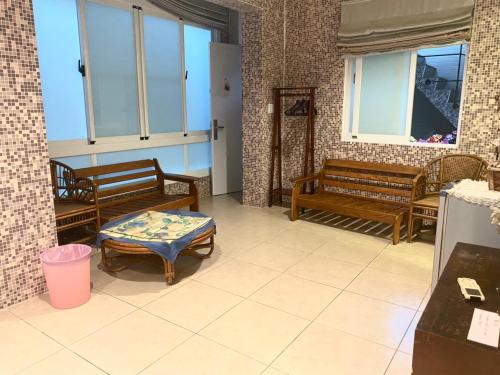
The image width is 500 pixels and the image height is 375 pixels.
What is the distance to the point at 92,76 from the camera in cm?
412

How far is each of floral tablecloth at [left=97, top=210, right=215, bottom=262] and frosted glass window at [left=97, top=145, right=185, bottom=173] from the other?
116cm

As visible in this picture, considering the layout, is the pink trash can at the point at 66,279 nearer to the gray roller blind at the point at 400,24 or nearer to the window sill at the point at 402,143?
the window sill at the point at 402,143

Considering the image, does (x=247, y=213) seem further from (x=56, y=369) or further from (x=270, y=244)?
(x=56, y=369)

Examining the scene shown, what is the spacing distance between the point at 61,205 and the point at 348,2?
149 inches

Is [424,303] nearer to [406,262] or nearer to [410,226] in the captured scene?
[406,262]

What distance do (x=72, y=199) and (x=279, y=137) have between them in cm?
265

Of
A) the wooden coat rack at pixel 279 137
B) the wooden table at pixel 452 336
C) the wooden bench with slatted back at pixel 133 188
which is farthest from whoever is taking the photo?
the wooden coat rack at pixel 279 137

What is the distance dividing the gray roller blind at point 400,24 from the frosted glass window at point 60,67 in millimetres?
2950

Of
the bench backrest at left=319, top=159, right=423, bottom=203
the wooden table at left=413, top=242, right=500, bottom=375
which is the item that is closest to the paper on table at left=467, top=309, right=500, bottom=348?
the wooden table at left=413, top=242, right=500, bottom=375

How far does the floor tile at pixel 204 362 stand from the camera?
6.64 feet

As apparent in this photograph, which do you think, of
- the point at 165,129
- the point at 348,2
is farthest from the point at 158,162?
the point at 348,2

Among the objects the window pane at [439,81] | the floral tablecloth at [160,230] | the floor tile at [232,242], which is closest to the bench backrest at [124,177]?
the floral tablecloth at [160,230]

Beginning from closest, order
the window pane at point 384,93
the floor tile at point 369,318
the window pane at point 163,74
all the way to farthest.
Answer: the floor tile at point 369,318, the window pane at point 384,93, the window pane at point 163,74

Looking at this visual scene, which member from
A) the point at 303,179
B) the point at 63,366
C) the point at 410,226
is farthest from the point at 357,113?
the point at 63,366
